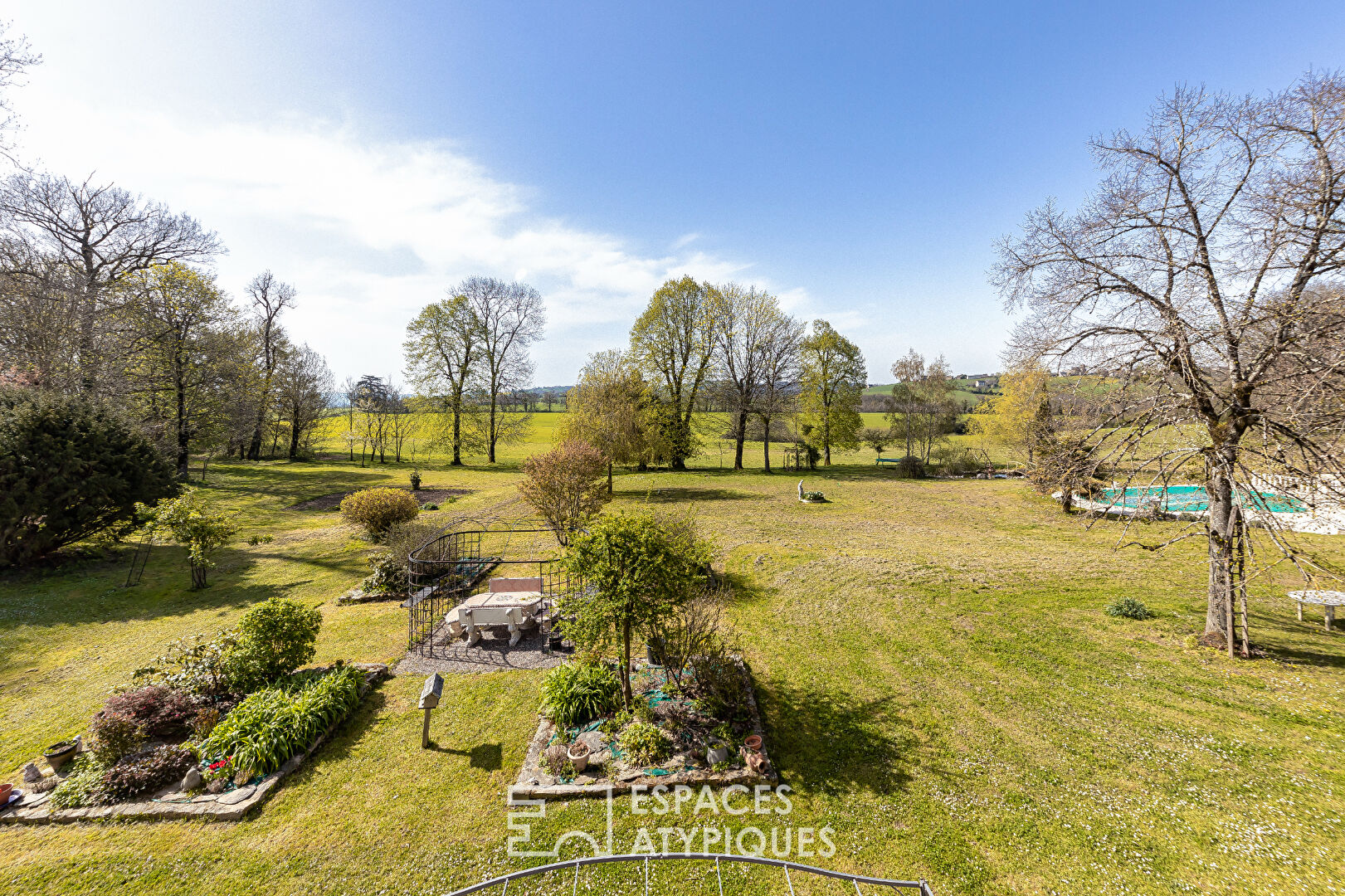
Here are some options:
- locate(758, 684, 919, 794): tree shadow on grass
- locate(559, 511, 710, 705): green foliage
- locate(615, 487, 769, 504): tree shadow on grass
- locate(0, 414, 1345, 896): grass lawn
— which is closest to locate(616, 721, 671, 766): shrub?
locate(559, 511, 710, 705): green foliage

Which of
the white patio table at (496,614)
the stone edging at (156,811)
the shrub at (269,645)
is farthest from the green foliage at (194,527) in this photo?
the stone edging at (156,811)

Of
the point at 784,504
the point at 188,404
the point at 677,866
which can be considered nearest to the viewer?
the point at 677,866

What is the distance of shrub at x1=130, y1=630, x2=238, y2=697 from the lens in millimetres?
6766

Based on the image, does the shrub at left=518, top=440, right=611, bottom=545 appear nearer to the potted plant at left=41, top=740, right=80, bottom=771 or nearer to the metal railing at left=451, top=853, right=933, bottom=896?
the potted plant at left=41, top=740, right=80, bottom=771

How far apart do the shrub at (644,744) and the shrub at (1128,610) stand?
→ 1020cm

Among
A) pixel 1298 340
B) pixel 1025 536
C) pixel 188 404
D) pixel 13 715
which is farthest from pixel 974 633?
pixel 188 404

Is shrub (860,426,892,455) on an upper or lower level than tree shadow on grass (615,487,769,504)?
upper

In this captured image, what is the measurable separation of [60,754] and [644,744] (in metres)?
7.02

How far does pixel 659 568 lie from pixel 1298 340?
9.69m

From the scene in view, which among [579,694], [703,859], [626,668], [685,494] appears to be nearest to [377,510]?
[579,694]

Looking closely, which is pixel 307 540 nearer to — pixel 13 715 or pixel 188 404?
pixel 13 715

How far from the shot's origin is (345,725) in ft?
22.1

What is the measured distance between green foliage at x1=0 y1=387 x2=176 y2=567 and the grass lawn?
1.07 m

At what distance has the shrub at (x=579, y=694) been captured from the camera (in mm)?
6574
